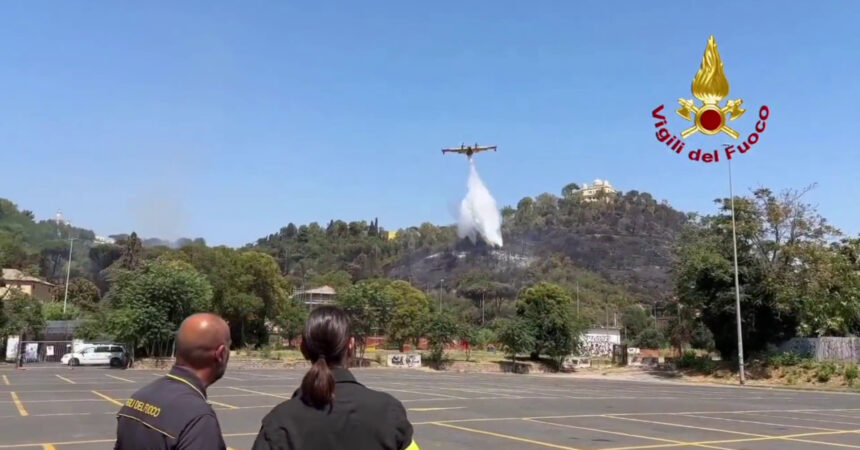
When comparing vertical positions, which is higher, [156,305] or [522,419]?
[156,305]

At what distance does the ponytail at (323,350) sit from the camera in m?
2.79

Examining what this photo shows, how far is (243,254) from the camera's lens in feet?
222

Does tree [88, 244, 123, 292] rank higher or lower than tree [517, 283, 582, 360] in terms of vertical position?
higher

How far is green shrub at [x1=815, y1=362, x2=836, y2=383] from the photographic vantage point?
37438 millimetres

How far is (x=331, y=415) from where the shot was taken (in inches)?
109

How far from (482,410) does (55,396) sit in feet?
42.9

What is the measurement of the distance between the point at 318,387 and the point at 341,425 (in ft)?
0.59

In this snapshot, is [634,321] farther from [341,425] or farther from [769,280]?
[341,425]

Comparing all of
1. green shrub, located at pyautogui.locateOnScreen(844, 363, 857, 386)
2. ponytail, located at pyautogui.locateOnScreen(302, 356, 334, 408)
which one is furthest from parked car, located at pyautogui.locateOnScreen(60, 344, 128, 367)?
ponytail, located at pyautogui.locateOnScreen(302, 356, 334, 408)

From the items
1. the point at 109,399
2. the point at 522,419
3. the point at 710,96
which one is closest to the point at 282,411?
the point at 522,419

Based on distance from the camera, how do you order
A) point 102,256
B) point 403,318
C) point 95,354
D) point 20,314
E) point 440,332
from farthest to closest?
point 102,256
point 403,318
point 440,332
point 20,314
point 95,354

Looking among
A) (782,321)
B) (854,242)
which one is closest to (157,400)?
(782,321)

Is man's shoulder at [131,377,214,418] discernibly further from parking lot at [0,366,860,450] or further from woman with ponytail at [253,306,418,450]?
parking lot at [0,366,860,450]

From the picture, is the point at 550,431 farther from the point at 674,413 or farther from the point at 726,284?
the point at 726,284
